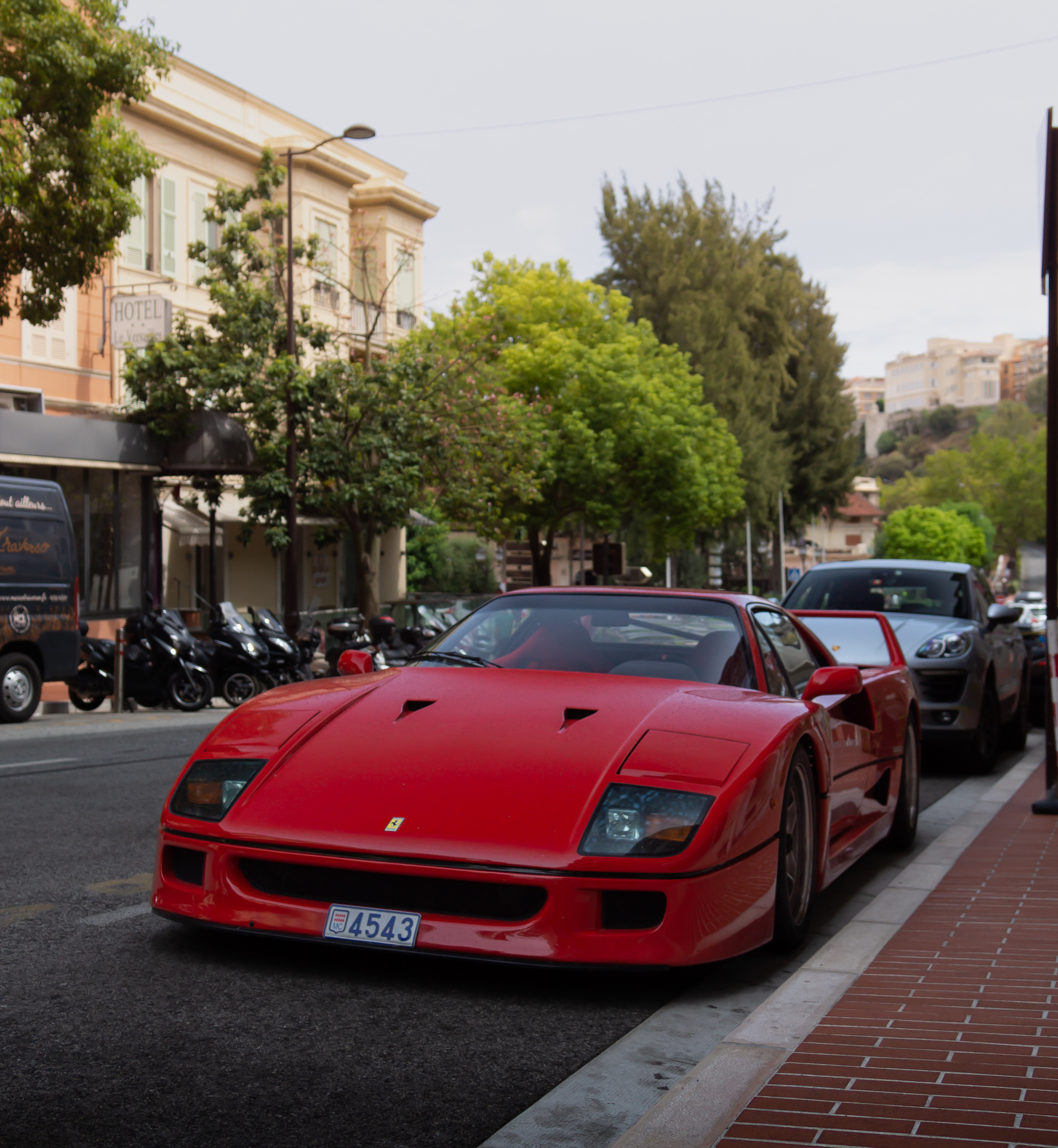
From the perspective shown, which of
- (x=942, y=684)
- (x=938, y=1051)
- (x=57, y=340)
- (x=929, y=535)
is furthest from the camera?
(x=929, y=535)

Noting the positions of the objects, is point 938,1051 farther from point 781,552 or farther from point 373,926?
point 781,552

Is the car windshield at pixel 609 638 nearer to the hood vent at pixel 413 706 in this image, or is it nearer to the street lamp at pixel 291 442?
the hood vent at pixel 413 706

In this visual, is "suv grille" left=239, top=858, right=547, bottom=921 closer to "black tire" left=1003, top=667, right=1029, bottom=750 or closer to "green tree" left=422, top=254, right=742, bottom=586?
"black tire" left=1003, top=667, right=1029, bottom=750

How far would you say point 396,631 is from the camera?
21.3 meters

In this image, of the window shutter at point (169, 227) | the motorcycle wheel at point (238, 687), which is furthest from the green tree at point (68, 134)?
the window shutter at point (169, 227)

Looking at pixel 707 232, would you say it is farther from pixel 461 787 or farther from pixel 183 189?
pixel 461 787

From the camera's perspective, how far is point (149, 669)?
17594mm

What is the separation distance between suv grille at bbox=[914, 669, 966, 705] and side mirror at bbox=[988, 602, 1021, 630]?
30.3 inches

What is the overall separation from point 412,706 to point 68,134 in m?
13.5

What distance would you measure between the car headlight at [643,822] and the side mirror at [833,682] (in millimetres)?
1294

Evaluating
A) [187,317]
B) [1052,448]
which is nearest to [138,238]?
[187,317]

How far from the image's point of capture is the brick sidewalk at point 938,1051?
312 cm

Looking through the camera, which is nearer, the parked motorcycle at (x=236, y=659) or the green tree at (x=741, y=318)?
the parked motorcycle at (x=236, y=659)

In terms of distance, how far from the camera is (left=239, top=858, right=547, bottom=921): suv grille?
13.4 ft
